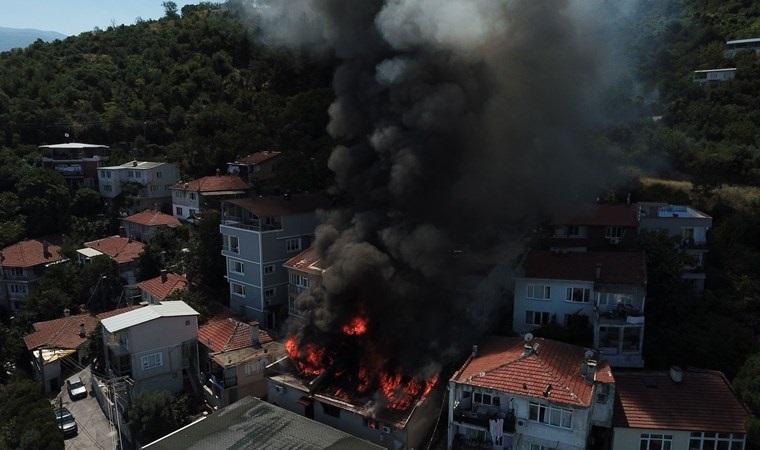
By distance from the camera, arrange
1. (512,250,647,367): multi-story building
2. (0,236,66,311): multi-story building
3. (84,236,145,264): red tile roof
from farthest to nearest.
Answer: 1. (0,236,66,311): multi-story building
2. (84,236,145,264): red tile roof
3. (512,250,647,367): multi-story building

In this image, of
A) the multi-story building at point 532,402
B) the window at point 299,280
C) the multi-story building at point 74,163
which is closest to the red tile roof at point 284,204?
the window at point 299,280

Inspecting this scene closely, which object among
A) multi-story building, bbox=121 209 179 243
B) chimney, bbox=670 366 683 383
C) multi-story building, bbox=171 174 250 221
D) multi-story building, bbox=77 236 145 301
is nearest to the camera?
chimney, bbox=670 366 683 383

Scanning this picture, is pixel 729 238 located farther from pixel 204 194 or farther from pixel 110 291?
pixel 110 291

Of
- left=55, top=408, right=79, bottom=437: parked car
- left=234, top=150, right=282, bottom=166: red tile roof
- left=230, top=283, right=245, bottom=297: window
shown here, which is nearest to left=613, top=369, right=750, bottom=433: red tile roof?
left=230, top=283, right=245, bottom=297: window

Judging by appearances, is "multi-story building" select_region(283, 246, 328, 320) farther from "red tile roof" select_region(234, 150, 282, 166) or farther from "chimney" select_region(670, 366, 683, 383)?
"red tile roof" select_region(234, 150, 282, 166)

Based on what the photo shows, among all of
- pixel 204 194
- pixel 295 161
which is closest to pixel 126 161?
pixel 204 194

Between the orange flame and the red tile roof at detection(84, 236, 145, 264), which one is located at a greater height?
the red tile roof at detection(84, 236, 145, 264)

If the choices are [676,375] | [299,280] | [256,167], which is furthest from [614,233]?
[256,167]
